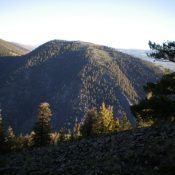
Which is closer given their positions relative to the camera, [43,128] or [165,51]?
[165,51]

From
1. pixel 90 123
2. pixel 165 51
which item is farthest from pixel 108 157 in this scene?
pixel 90 123

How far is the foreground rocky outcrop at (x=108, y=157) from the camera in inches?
795

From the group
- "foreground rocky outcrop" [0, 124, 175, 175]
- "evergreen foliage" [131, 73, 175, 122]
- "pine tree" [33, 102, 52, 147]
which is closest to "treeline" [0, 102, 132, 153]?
"pine tree" [33, 102, 52, 147]

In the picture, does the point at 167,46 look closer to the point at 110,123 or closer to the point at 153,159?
the point at 153,159

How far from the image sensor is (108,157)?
23.6 m

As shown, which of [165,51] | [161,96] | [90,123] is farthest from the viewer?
[90,123]

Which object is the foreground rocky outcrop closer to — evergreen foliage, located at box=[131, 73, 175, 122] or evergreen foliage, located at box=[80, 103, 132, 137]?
evergreen foliage, located at box=[131, 73, 175, 122]

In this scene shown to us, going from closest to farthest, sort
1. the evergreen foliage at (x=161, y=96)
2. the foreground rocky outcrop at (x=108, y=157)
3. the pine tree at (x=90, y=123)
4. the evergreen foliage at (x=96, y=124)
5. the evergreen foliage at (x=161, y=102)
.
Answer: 1. the foreground rocky outcrop at (x=108, y=157)
2. the evergreen foliage at (x=161, y=96)
3. the evergreen foliage at (x=161, y=102)
4. the evergreen foliage at (x=96, y=124)
5. the pine tree at (x=90, y=123)

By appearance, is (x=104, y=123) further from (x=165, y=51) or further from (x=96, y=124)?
(x=165, y=51)

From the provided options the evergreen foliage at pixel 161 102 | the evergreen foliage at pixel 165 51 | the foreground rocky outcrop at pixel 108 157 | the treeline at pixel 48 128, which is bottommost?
the treeline at pixel 48 128

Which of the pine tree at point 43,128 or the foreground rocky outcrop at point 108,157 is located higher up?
the foreground rocky outcrop at point 108,157

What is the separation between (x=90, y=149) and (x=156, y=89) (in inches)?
310

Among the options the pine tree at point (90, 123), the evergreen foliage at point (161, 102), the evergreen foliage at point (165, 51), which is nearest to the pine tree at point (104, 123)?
the pine tree at point (90, 123)

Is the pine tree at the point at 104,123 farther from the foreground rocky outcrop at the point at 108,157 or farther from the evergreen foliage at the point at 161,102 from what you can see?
the evergreen foliage at the point at 161,102
